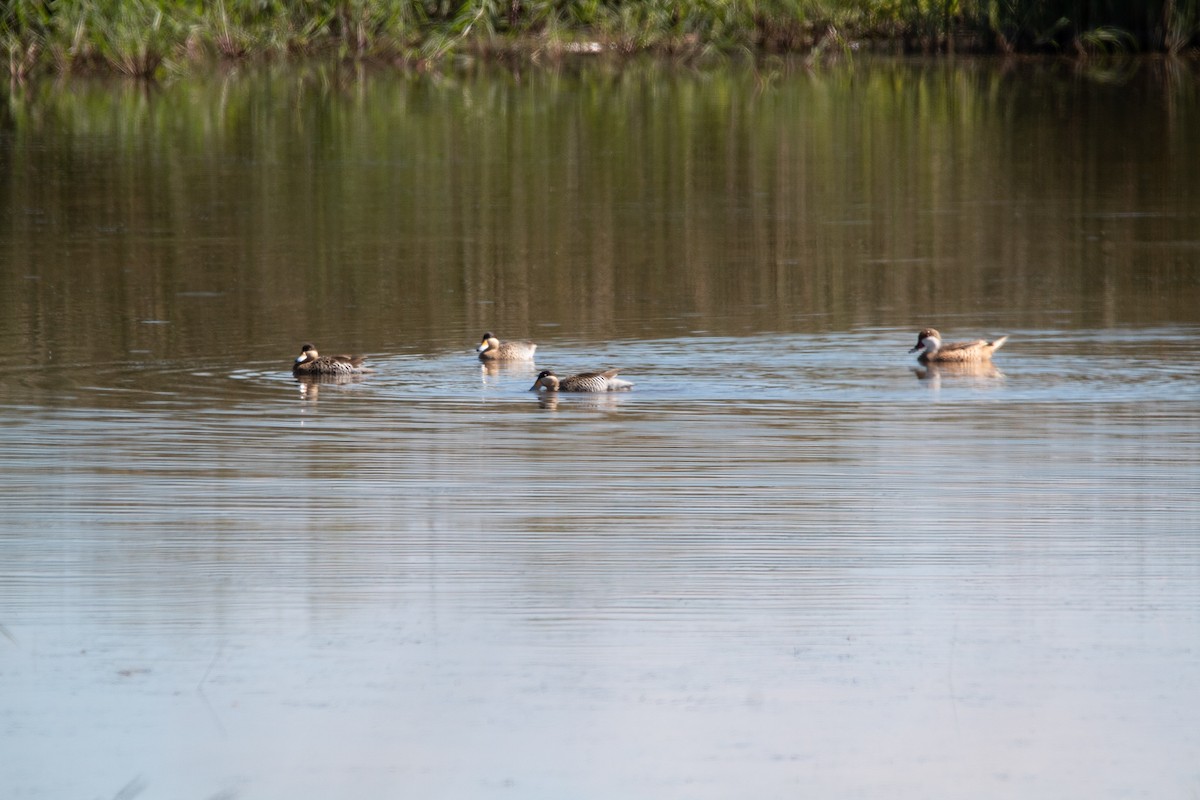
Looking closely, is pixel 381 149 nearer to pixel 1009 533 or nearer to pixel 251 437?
pixel 251 437

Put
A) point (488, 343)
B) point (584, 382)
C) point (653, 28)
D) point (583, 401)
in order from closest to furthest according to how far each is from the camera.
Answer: point (583, 401)
point (584, 382)
point (488, 343)
point (653, 28)

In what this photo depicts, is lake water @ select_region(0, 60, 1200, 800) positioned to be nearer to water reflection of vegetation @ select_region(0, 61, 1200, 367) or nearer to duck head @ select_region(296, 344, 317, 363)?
water reflection of vegetation @ select_region(0, 61, 1200, 367)

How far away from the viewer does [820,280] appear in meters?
15.6

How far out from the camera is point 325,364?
38.9 feet

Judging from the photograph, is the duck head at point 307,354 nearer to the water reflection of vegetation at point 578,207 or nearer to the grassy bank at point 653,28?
the water reflection of vegetation at point 578,207

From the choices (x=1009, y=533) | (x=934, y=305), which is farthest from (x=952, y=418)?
(x=934, y=305)

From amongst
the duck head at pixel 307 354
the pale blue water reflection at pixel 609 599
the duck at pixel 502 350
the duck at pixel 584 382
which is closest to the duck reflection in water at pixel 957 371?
the pale blue water reflection at pixel 609 599

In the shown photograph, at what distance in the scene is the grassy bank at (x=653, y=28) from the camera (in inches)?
1406

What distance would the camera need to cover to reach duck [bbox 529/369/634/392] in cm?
1132

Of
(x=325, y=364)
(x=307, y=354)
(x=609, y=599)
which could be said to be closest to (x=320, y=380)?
(x=325, y=364)

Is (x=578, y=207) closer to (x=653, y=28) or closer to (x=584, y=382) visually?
(x=584, y=382)

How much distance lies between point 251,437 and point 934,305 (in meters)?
5.75

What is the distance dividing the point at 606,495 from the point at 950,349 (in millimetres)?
3882

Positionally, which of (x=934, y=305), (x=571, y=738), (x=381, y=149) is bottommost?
(x=571, y=738)
